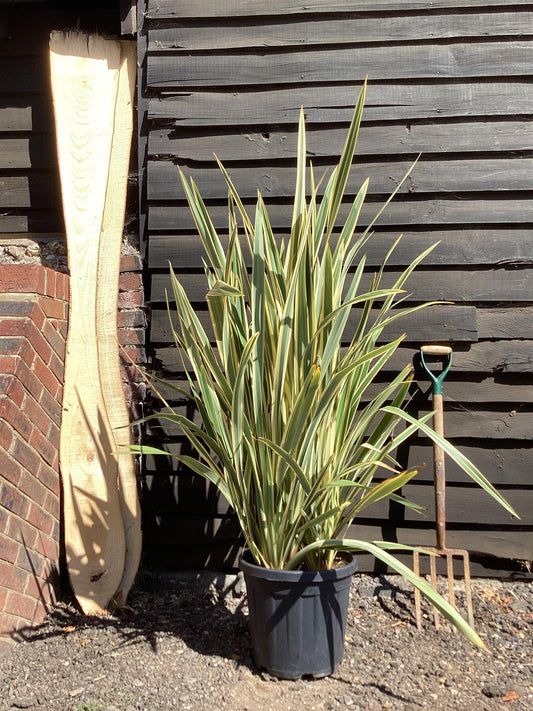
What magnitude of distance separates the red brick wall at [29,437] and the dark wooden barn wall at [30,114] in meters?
0.54

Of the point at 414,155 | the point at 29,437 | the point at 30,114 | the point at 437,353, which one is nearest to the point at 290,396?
the point at 437,353

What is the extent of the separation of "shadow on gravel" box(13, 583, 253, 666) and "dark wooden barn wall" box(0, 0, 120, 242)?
1485 mm

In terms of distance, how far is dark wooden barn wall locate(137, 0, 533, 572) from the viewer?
2.25m

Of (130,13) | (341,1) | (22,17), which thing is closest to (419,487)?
(341,1)

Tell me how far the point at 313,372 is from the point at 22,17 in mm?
2061

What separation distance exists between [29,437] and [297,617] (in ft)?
3.26

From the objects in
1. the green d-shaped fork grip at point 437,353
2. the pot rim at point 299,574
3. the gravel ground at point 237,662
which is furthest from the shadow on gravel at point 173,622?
the green d-shaped fork grip at point 437,353

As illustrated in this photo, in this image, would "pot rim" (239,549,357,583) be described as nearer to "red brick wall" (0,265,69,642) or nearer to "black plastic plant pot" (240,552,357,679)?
"black plastic plant pot" (240,552,357,679)

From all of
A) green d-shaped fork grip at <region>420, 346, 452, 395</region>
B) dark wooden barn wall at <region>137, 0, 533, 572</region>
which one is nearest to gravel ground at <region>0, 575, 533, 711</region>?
dark wooden barn wall at <region>137, 0, 533, 572</region>

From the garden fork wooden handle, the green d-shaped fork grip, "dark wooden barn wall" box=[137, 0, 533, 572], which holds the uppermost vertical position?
"dark wooden barn wall" box=[137, 0, 533, 572]

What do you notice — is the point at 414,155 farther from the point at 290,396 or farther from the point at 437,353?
the point at 290,396

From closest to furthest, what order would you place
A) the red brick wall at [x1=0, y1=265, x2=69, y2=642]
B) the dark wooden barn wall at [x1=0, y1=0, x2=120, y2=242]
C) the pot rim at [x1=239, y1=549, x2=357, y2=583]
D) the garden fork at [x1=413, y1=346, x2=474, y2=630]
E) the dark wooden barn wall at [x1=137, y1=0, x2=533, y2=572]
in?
the pot rim at [x1=239, y1=549, x2=357, y2=583]
the red brick wall at [x1=0, y1=265, x2=69, y2=642]
the garden fork at [x1=413, y1=346, x2=474, y2=630]
the dark wooden barn wall at [x1=137, y1=0, x2=533, y2=572]
the dark wooden barn wall at [x1=0, y1=0, x2=120, y2=242]

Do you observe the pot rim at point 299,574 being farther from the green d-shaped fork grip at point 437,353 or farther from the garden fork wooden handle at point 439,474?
the green d-shaped fork grip at point 437,353

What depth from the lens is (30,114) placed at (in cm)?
255
